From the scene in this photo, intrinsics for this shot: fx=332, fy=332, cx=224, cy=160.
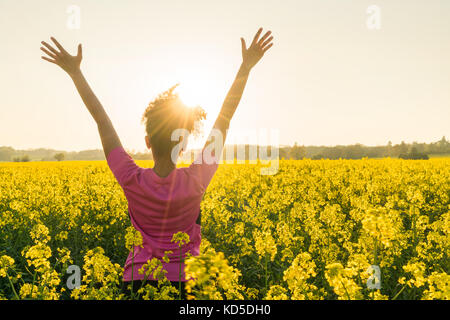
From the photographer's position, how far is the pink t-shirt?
7.92ft

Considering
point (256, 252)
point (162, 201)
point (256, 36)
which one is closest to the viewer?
point (162, 201)

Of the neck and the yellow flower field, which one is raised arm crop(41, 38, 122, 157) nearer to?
the neck

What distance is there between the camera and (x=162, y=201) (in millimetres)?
2402

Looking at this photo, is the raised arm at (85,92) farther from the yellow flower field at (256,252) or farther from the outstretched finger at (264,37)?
the outstretched finger at (264,37)

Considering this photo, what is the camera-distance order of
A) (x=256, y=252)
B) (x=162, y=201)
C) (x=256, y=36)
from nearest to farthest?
(x=162, y=201) → (x=256, y=36) → (x=256, y=252)

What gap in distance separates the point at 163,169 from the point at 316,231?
2.50 m

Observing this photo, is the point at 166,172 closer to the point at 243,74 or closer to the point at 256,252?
the point at 243,74

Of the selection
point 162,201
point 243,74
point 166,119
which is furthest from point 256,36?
point 162,201

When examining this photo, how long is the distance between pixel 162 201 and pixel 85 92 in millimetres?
1131

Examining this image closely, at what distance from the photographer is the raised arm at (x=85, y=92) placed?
2.61 m

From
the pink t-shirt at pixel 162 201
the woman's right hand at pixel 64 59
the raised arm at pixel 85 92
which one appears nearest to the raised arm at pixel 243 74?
the pink t-shirt at pixel 162 201

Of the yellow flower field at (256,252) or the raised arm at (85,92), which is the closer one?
the yellow flower field at (256,252)

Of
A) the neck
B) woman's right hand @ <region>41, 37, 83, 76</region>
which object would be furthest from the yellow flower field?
woman's right hand @ <region>41, 37, 83, 76</region>
